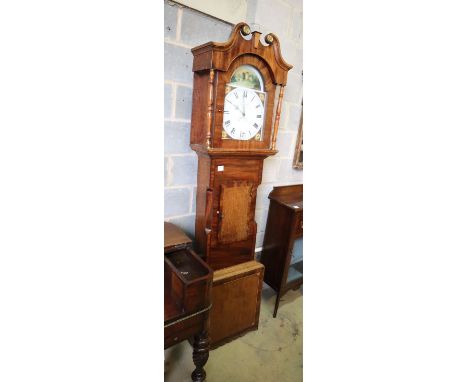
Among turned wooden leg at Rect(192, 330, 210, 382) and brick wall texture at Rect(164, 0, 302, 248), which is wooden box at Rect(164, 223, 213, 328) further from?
brick wall texture at Rect(164, 0, 302, 248)

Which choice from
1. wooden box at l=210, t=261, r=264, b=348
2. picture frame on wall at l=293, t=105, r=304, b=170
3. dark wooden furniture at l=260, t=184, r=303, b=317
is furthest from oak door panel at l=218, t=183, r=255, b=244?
picture frame on wall at l=293, t=105, r=304, b=170

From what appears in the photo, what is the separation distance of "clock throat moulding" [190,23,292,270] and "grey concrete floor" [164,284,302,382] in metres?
0.54

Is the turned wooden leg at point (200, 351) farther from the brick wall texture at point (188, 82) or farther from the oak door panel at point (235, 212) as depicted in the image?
the brick wall texture at point (188, 82)

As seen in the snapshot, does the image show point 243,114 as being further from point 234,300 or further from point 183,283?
point 234,300

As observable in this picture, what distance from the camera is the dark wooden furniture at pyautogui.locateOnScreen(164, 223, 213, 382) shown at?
1.06 metres

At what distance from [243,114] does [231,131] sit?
101 millimetres

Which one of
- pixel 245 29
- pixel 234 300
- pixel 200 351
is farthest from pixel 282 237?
pixel 245 29

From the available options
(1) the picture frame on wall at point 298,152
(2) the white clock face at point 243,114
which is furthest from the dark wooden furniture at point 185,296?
(1) the picture frame on wall at point 298,152
